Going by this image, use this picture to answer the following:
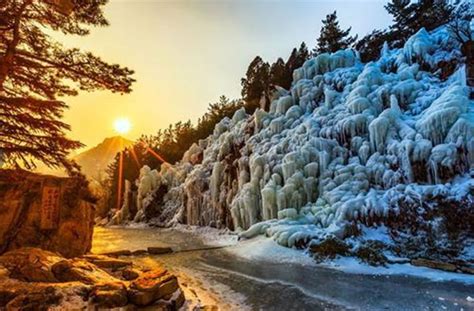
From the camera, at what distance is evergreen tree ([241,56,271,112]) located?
25562 mm

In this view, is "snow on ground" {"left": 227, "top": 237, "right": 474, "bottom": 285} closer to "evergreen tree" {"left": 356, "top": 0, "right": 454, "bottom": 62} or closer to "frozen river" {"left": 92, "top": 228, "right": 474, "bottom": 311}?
"frozen river" {"left": 92, "top": 228, "right": 474, "bottom": 311}

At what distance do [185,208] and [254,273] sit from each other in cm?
1700

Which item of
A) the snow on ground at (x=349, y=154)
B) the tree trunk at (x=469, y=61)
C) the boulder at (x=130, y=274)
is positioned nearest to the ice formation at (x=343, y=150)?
the snow on ground at (x=349, y=154)

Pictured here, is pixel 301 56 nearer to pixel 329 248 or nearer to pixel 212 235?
pixel 212 235

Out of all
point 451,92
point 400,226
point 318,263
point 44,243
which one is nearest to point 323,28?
point 451,92

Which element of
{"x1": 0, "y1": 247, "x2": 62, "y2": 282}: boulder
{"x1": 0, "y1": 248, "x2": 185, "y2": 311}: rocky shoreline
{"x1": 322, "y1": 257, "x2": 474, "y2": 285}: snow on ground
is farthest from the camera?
{"x1": 322, "y1": 257, "x2": 474, "y2": 285}: snow on ground

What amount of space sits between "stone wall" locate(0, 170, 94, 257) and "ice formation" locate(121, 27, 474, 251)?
703 centimetres

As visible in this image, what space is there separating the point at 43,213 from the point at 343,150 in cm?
1244

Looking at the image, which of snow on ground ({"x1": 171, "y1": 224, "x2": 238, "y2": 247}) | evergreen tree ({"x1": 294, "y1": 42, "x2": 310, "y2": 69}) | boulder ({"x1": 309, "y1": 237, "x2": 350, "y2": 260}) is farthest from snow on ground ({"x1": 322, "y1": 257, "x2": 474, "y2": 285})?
evergreen tree ({"x1": 294, "y1": 42, "x2": 310, "y2": 69})

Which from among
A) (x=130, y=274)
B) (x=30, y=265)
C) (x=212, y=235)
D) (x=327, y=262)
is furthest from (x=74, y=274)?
(x=212, y=235)

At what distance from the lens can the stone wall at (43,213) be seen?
7023 mm

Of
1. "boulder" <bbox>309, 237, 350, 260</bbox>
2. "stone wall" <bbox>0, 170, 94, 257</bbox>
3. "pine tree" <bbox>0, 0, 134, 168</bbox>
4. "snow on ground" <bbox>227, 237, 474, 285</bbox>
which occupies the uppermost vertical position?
"pine tree" <bbox>0, 0, 134, 168</bbox>

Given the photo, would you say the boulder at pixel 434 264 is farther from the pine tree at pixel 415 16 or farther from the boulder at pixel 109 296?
the pine tree at pixel 415 16

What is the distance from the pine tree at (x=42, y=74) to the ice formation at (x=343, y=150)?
8.37 meters
